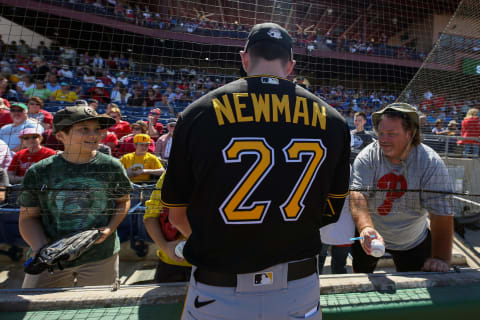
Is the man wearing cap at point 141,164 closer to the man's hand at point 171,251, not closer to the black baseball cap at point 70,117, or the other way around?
the black baseball cap at point 70,117

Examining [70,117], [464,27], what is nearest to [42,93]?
[70,117]

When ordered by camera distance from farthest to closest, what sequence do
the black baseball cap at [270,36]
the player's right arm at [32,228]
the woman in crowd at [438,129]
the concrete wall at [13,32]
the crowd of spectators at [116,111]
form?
the woman in crowd at [438,129], the concrete wall at [13,32], the crowd of spectators at [116,111], the player's right arm at [32,228], the black baseball cap at [270,36]

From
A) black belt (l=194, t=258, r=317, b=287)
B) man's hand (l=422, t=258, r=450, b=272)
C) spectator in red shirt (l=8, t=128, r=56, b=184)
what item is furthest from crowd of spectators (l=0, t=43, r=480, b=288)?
man's hand (l=422, t=258, r=450, b=272)

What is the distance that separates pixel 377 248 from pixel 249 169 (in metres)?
0.99

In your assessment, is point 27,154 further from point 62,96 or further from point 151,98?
point 151,98

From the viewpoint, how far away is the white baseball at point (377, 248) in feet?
4.50

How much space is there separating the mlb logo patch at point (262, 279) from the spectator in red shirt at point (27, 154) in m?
3.16

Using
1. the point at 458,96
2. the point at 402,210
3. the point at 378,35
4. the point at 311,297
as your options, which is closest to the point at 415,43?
the point at 378,35

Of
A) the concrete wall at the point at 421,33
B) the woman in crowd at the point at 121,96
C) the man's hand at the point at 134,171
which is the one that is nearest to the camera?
the man's hand at the point at 134,171

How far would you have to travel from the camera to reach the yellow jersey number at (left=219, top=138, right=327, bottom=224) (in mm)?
830

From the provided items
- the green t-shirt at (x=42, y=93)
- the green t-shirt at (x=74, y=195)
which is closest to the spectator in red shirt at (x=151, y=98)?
the green t-shirt at (x=42, y=93)

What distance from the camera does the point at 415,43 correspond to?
20.5 m

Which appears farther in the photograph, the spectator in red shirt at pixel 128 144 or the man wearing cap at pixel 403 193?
the spectator in red shirt at pixel 128 144

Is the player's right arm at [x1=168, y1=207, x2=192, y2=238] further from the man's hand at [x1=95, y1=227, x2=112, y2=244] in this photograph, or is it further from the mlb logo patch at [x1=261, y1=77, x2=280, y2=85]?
the man's hand at [x1=95, y1=227, x2=112, y2=244]
